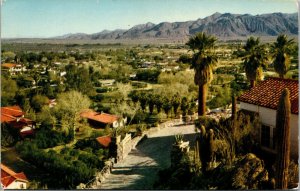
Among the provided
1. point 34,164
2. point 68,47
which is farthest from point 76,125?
point 68,47

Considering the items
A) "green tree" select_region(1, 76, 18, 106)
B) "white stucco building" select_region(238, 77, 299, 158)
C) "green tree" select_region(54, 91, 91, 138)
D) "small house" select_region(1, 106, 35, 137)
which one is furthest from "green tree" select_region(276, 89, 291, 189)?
"green tree" select_region(1, 76, 18, 106)

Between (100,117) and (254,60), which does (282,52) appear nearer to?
(254,60)

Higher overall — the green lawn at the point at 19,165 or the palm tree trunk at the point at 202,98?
the palm tree trunk at the point at 202,98

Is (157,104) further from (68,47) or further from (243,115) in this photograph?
(68,47)

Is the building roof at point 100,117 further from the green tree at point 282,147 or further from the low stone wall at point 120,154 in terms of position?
the green tree at point 282,147

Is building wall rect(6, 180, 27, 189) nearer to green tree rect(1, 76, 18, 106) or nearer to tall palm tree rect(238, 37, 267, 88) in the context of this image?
tall palm tree rect(238, 37, 267, 88)

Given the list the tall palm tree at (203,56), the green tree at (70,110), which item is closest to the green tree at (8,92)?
the green tree at (70,110)

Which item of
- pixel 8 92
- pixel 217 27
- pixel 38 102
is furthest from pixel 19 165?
pixel 217 27
